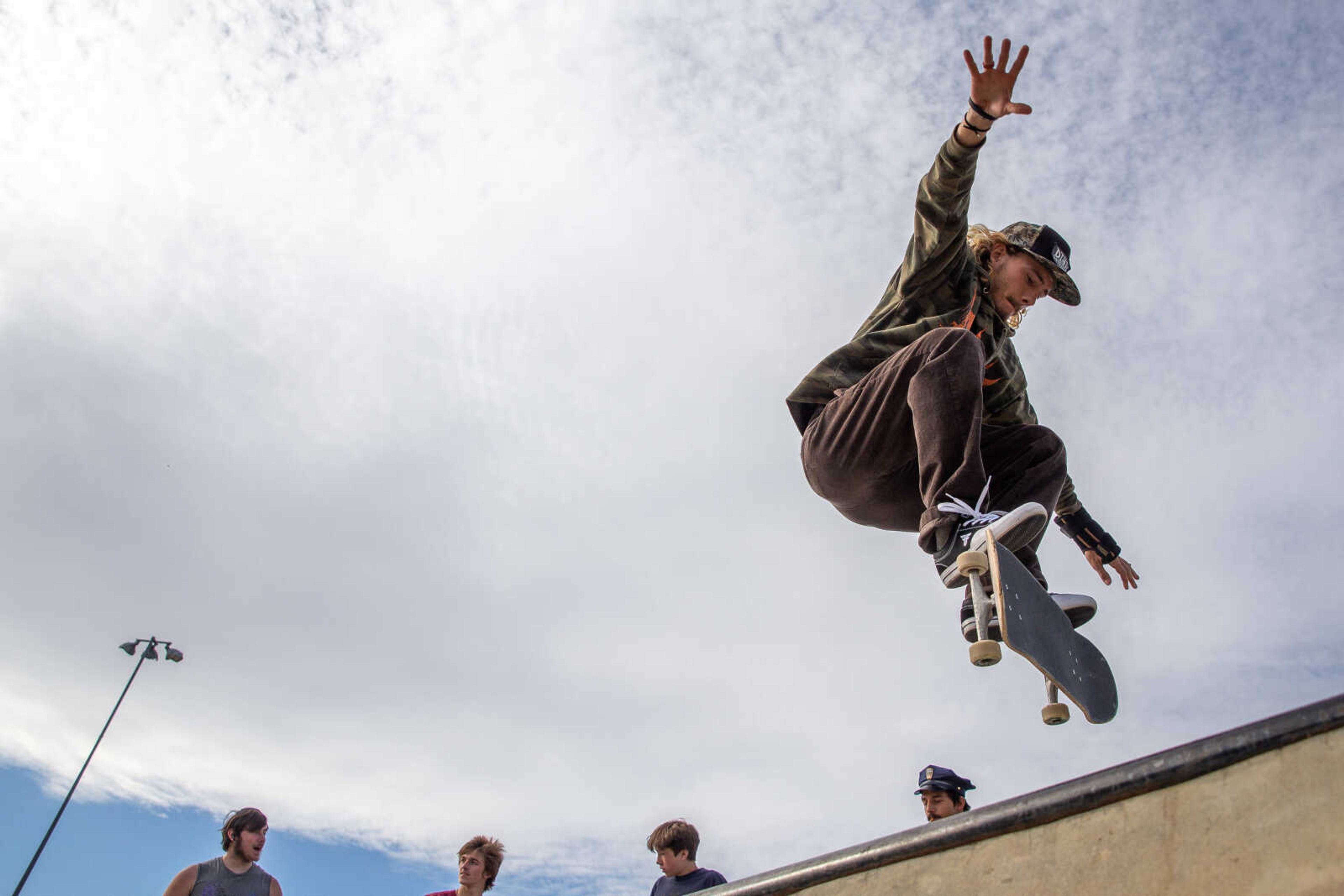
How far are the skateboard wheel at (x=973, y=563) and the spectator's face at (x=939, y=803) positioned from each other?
2.44 m

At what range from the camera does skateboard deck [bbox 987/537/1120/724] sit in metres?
3.19

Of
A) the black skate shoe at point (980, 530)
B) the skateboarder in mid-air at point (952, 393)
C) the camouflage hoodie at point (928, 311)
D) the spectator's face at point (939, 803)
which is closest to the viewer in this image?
the black skate shoe at point (980, 530)

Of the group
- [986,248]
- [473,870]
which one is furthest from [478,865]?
[986,248]

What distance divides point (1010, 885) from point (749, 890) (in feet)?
3.39

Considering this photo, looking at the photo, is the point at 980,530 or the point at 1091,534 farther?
the point at 1091,534

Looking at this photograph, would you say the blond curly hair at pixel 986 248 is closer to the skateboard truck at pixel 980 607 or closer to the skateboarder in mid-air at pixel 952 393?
the skateboarder in mid-air at pixel 952 393

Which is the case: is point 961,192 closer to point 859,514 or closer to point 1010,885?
point 859,514

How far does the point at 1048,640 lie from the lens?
3.44m

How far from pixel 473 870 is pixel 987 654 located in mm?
4509

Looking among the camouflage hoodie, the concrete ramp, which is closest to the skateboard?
the concrete ramp

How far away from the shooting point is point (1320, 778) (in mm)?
1991

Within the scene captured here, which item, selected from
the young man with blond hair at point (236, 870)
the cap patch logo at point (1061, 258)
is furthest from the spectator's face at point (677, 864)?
the cap patch logo at point (1061, 258)

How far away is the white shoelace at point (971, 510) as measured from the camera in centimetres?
362

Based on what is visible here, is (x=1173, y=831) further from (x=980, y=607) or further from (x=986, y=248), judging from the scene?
(x=986, y=248)
